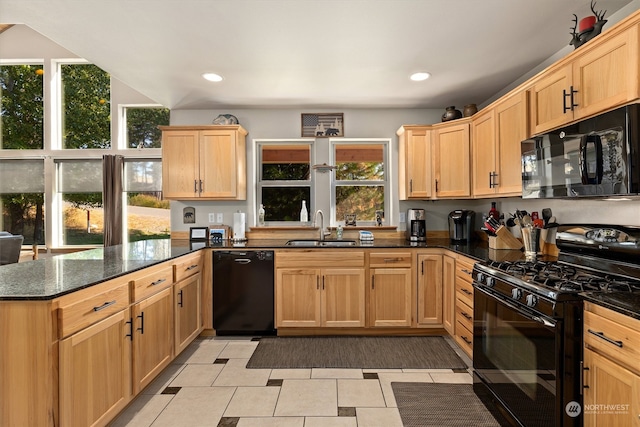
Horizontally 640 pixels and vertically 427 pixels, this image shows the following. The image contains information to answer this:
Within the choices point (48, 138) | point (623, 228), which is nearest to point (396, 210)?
point (623, 228)

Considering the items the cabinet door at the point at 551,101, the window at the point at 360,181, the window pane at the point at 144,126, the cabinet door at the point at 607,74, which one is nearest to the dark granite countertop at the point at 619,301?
the cabinet door at the point at 607,74

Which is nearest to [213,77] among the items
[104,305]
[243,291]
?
[243,291]

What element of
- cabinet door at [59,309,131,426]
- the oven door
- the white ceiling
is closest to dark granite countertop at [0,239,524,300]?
cabinet door at [59,309,131,426]

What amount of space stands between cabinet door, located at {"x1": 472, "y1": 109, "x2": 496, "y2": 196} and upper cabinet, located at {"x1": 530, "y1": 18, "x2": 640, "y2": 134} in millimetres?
590

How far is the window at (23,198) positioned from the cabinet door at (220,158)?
3088mm

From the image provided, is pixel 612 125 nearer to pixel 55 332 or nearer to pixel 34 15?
pixel 55 332

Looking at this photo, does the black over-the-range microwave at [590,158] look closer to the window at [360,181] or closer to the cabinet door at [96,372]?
the window at [360,181]

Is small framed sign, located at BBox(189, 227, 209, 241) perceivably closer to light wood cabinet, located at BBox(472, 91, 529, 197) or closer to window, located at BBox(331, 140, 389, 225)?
window, located at BBox(331, 140, 389, 225)

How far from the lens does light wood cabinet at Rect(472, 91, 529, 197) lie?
2.55m

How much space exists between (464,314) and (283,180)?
2.43m

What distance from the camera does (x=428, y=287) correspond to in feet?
10.8

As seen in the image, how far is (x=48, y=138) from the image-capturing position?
4.96 meters

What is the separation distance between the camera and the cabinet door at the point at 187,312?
2.73 metres

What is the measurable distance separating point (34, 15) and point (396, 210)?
3.48 m
